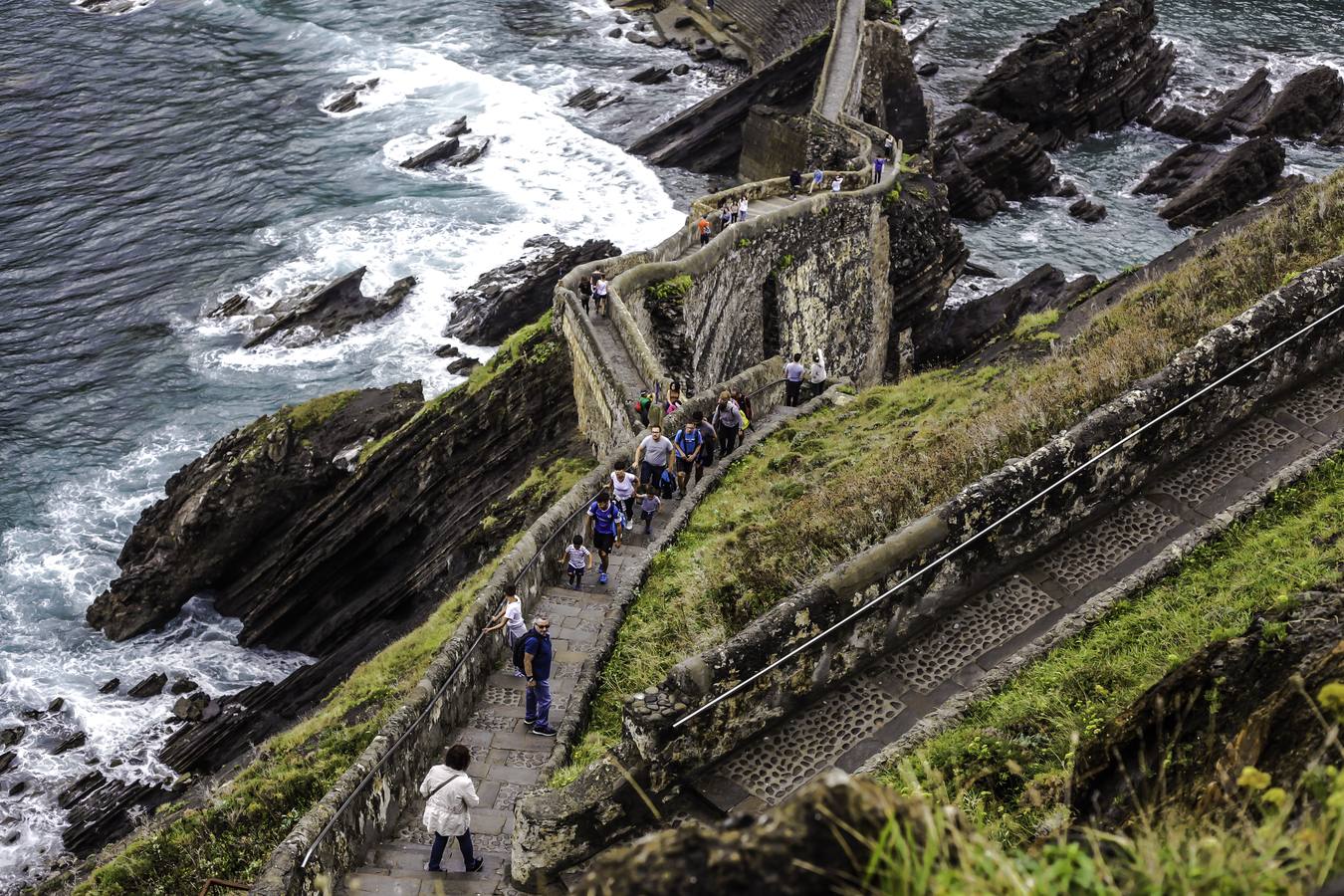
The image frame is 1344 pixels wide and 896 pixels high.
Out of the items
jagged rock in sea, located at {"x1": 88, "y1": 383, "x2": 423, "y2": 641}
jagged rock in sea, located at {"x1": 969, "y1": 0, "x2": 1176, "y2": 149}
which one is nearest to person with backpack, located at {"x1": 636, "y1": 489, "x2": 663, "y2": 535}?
jagged rock in sea, located at {"x1": 88, "y1": 383, "x2": 423, "y2": 641}

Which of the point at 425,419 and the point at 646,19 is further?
the point at 646,19

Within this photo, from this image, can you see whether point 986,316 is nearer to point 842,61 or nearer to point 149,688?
point 842,61

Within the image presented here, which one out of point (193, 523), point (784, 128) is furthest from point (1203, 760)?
point (784, 128)

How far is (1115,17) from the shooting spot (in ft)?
164

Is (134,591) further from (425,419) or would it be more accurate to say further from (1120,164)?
(1120,164)

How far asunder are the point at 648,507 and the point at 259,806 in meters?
6.29

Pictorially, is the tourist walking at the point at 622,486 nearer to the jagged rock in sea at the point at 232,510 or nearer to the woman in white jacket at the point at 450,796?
the woman in white jacket at the point at 450,796

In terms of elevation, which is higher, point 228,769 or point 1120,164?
point 1120,164

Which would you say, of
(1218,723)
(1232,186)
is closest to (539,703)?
(1218,723)

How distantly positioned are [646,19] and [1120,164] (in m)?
23.8

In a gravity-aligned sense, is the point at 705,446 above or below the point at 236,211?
above

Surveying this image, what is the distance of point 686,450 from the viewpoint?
1677 cm

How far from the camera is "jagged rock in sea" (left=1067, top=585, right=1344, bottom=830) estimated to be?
18.9 feet

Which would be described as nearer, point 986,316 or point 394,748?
point 394,748
